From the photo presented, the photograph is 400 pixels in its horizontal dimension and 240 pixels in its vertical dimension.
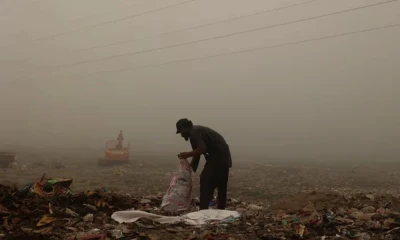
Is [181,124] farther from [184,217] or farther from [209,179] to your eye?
[184,217]

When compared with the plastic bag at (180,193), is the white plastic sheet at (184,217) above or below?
below

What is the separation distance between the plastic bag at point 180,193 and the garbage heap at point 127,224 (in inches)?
→ 10.7

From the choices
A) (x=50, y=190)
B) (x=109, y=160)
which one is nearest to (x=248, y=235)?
(x=50, y=190)

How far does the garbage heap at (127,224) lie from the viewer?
4.87 meters

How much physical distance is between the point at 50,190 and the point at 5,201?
779 mm

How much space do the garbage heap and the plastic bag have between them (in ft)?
0.89

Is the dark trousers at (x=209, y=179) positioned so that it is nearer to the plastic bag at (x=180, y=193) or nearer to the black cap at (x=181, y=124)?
the plastic bag at (x=180, y=193)

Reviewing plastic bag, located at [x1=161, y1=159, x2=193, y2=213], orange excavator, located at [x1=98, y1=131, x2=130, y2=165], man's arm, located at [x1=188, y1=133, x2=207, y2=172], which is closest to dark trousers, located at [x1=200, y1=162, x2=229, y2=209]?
plastic bag, located at [x1=161, y1=159, x2=193, y2=213]

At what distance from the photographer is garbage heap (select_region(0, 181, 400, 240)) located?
4.87 meters

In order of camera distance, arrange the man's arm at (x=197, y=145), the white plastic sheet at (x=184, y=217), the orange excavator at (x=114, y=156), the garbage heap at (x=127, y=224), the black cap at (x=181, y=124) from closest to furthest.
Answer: the garbage heap at (x=127, y=224) → the white plastic sheet at (x=184, y=217) → the man's arm at (x=197, y=145) → the black cap at (x=181, y=124) → the orange excavator at (x=114, y=156)

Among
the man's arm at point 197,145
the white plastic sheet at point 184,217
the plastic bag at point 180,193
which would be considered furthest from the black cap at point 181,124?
the white plastic sheet at point 184,217

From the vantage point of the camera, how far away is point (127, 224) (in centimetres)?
547

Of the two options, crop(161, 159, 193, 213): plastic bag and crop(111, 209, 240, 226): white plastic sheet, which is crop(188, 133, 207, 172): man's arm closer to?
crop(161, 159, 193, 213): plastic bag

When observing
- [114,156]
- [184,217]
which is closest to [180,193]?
[184,217]
